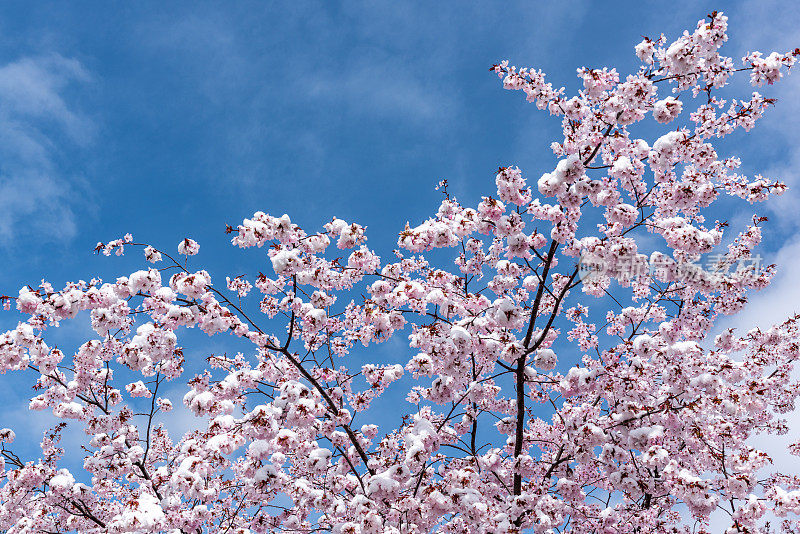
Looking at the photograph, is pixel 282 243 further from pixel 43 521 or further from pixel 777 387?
pixel 777 387

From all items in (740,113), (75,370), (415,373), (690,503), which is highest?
(740,113)

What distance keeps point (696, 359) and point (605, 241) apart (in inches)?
107

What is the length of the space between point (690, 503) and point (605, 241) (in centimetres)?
481

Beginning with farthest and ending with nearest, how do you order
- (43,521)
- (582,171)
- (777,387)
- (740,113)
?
(43,521) < (777,387) < (740,113) < (582,171)

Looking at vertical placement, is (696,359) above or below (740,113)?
below

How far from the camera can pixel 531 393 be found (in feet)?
37.9

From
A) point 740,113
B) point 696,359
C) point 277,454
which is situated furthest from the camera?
point 277,454

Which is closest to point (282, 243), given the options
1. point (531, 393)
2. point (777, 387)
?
point (531, 393)

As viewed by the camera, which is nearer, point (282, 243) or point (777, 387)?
point (282, 243)

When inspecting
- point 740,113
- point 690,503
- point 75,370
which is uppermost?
point 740,113

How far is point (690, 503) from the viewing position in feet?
30.2

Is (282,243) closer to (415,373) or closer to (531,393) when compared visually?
(415,373)

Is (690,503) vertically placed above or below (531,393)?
below

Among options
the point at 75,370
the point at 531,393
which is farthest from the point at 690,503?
the point at 75,370
